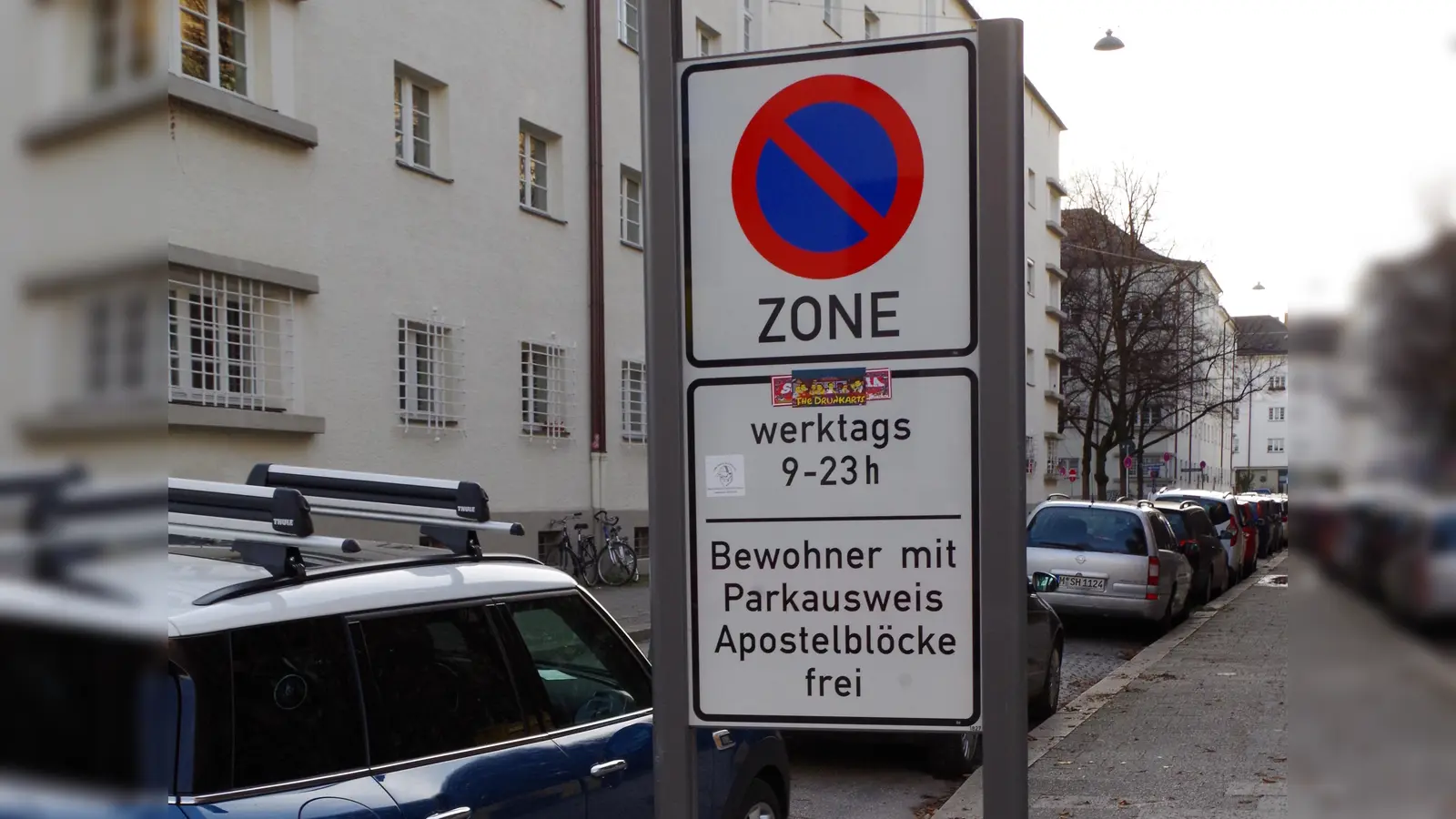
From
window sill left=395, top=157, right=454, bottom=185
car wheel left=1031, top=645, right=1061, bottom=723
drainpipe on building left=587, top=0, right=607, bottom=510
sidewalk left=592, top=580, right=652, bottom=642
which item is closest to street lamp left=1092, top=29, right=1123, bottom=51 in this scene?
car wheel left=1031, top=645, right=1061, bottom=723

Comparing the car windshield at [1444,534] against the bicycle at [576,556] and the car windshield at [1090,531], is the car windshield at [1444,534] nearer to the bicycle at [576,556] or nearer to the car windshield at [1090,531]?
the car windshield at [1090,531]

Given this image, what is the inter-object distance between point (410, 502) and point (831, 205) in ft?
6.39

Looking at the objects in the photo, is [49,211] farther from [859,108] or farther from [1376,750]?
[859,108]

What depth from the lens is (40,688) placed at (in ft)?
2.08

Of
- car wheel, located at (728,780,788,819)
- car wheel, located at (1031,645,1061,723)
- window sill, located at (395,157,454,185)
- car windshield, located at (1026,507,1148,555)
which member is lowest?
car wheel, located at (1031,645,1061,723)

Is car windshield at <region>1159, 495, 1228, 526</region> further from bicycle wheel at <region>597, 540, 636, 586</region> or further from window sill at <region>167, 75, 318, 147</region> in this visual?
window sill at <region>167, 75, 318, 147</region>

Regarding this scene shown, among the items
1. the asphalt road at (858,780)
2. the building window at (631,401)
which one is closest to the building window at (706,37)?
the building window at (631,401)

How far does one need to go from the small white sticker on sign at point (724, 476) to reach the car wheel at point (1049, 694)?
26.5 feet

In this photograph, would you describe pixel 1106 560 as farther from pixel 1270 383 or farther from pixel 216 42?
pixel 1270 383

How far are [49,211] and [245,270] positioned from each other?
A: 46.7ft

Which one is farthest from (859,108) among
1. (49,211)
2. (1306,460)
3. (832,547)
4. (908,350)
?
(49,211)

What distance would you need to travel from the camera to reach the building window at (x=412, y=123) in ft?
56.9

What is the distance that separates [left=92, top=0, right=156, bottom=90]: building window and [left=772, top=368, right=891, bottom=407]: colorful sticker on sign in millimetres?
1899

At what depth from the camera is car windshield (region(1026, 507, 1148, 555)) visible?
15492 millimetres
